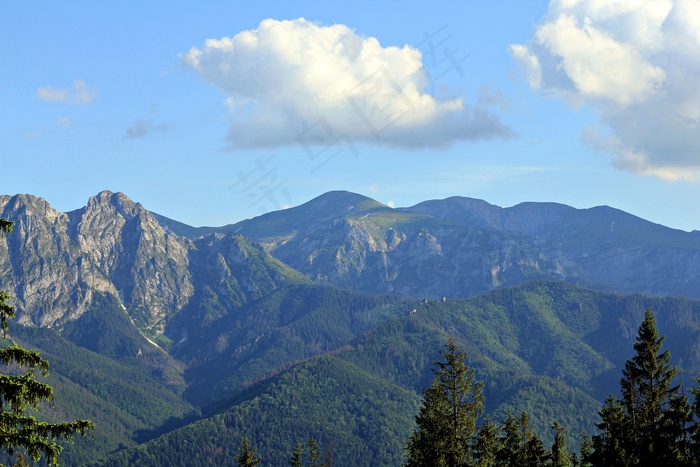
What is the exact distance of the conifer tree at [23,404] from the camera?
1379 inches

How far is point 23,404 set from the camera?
35312 mm

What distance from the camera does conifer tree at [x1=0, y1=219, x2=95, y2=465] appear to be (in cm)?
3503

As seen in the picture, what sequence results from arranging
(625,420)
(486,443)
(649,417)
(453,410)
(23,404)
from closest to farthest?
(23,404)
(649,417)
(453,410)
(625,420)
(486,443)

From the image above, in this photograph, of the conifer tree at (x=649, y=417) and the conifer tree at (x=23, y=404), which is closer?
the conifer tree at (x=23, y=404)

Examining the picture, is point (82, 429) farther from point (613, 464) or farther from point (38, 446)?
point (613, 464)

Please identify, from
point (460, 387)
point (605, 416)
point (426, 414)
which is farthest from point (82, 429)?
point (605, 416)

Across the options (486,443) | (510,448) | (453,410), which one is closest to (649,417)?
(486,443)

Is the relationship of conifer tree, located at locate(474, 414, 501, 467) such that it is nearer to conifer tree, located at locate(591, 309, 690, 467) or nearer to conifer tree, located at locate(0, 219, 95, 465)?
conifer tree, located at locate(591, 309, 690, 467)

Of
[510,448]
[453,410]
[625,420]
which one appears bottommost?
[510,448]

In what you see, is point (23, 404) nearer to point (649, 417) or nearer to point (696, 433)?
point (696, 433)

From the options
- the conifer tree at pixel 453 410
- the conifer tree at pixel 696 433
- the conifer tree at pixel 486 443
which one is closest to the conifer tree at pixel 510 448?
the conifer tree at pixel 486 443

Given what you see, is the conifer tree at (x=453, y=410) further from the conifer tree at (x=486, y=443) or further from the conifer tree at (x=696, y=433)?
the conifer tree at (x=696, y=433)

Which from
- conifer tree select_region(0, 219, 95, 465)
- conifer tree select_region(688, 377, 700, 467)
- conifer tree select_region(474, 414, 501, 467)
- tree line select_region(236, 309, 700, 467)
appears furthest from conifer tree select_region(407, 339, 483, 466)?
conifer tree select_region(0, 219, 95, 465)

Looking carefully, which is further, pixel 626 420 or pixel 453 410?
pixel 626 420
